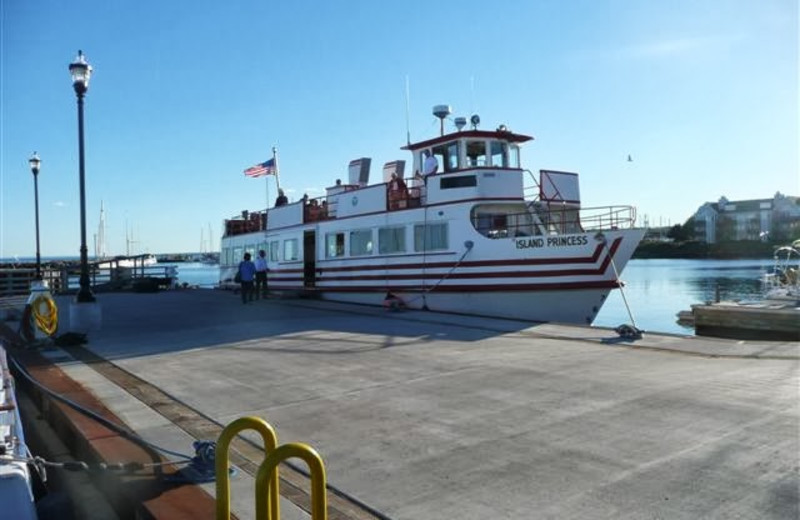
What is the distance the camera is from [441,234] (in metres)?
18.7

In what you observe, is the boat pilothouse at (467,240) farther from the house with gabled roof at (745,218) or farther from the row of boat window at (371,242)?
the house with gabled roof at (745,218)

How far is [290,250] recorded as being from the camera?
2558 centimetres

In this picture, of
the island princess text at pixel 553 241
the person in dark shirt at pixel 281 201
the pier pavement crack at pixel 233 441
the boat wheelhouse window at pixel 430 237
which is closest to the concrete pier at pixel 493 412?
the pier pavement crack at pixel 233 441

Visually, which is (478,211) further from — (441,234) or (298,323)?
(298,323)

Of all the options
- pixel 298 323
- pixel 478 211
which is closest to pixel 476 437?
pixel 298 323

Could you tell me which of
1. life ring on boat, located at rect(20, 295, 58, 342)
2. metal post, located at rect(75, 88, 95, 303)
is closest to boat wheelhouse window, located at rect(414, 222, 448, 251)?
metal post, located at rect(75, 88, 95, 303)

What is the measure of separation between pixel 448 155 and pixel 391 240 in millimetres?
3210

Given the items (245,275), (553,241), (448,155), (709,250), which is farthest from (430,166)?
(709,250)

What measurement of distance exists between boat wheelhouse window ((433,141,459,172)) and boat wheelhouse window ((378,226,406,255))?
2338 mm

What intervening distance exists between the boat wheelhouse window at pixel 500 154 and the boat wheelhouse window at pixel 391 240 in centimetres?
349

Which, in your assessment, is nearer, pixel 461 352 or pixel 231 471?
pixel 231 471

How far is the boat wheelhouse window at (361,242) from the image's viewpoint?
21378mm

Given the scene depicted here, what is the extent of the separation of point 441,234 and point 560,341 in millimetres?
7681

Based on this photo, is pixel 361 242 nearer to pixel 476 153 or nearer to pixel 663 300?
pixel 476 153
